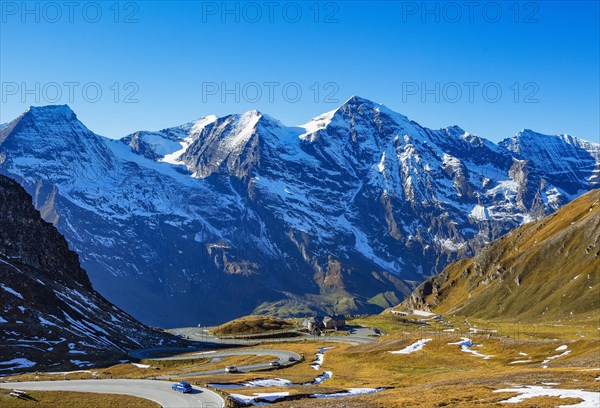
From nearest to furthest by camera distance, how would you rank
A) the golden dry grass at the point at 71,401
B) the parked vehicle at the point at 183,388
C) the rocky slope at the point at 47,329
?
1. the golden dry grass at the point at 71,401
2. the parked vehicle at the point at 183,388
3. the rocky slope at the point at 47,329

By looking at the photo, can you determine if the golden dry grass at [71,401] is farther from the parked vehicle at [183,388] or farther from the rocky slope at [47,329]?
the rocky slope at [47,329]

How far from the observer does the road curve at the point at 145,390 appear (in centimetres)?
6935

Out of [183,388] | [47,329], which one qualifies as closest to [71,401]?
[183,388]

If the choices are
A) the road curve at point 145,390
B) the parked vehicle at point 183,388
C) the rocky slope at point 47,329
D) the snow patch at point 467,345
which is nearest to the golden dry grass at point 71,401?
the road curve at point 145,390

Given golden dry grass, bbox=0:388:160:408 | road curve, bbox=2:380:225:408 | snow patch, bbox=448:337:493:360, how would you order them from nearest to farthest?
1. golden dry grass, bbox=0:388:160:408
2. road curve, bbox=2:380:225:408
3. snow patch, bbox=448:337:493:360

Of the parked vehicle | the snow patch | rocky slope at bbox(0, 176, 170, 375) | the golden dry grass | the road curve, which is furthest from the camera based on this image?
rocky slope at bbox(0, 176, 170, 375)

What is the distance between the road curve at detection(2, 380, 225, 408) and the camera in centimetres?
6935

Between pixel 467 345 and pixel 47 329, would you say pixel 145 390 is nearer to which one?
pixel 467 345

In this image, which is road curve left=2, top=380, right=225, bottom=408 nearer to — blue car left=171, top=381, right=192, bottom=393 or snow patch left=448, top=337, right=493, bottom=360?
blue car left=171, top=381, right=192, bottom=393

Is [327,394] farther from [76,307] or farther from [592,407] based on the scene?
[76,307]

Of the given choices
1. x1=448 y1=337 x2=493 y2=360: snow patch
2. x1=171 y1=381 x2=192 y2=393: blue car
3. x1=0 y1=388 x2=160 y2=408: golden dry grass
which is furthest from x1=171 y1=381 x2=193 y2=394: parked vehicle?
x1=448 y1=337 x2=493 y2=360: snow patch

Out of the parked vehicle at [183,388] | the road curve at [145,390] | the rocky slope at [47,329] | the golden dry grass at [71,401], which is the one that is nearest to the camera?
the golden dry grass at [71,401]

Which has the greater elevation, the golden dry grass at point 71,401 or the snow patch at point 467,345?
the golden dry grass at point 71,401

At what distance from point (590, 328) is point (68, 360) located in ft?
490
